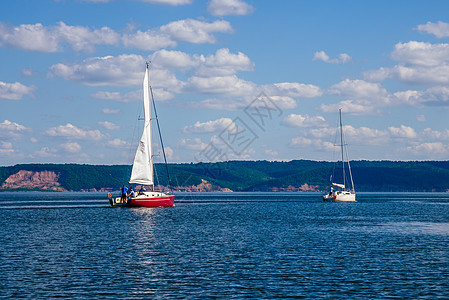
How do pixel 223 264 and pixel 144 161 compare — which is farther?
pixel 144 161

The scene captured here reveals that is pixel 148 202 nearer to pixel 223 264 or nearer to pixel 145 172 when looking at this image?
pixel 145 172

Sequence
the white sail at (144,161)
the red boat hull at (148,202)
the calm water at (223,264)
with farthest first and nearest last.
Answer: the white sail at (144,161) → the red boat hull at (148,202) → the calm water at (223,264)

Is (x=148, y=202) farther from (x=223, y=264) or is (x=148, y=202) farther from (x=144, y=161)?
(x=223, y=264)

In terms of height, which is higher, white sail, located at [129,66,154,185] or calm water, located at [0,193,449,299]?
white sail, located at [129,66,154,185]

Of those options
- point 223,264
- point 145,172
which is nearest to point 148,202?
point 145,172

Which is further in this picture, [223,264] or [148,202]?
[148,202]

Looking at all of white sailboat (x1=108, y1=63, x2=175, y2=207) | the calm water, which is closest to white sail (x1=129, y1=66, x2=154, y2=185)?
white sailboat (x1=108, y1=63, x2=175, y2=207)

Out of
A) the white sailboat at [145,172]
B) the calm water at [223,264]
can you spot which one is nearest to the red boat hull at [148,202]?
the white sailboat at [145,172]

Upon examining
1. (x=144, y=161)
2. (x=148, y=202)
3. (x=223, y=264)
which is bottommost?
(x=223, y=264)

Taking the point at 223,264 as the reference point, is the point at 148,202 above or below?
above

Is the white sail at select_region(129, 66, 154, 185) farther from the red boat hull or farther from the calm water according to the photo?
the calm water

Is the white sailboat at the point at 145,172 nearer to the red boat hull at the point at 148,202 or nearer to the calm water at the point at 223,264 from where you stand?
the red boat hull at the point at 148,202

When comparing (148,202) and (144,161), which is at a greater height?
(144,161)

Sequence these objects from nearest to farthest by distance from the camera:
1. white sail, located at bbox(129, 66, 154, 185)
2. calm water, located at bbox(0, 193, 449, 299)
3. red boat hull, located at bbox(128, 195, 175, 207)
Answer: calm water, located at bbox(0, 193, 449, 299), red boat hull, located at bbox(128, 195, 175, 207), white sail, located at bbox(129, 66, 154, 185)
